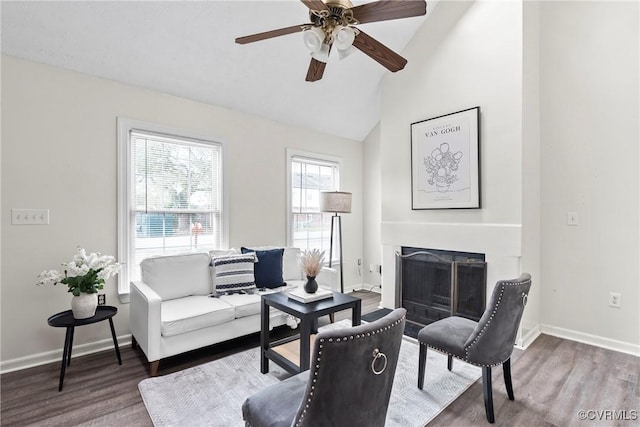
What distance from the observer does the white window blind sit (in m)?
4.40

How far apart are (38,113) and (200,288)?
2018 mm

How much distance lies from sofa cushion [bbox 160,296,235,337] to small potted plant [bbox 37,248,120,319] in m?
0.53

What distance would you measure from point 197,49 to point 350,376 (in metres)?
3.02

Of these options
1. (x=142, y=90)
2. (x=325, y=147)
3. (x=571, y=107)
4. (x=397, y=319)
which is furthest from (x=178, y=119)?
(x=571, y=107)

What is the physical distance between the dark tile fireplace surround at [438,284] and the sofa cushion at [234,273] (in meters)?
1.77

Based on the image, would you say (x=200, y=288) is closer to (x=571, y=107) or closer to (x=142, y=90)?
(x=142, y=90)

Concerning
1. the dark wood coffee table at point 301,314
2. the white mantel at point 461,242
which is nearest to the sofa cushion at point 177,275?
the dark wood coffee table at point 301,314

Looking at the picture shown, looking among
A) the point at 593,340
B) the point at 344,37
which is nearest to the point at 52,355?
the point at 344,37

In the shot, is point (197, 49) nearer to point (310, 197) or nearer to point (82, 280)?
point (82, 280)

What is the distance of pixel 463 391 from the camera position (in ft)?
7.23

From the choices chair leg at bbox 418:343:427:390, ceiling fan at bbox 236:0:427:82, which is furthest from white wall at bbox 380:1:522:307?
ceiling fan at bbox 236:0:427:82

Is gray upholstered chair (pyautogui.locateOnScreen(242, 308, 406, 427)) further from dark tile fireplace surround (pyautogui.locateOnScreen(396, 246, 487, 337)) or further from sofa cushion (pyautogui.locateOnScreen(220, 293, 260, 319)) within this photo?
dark tile fireplace surround (pyautogui.locateOnScreen(396, 246, 487, 337))

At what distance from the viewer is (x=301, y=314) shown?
219 centimetres

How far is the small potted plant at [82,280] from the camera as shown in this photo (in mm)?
2391
